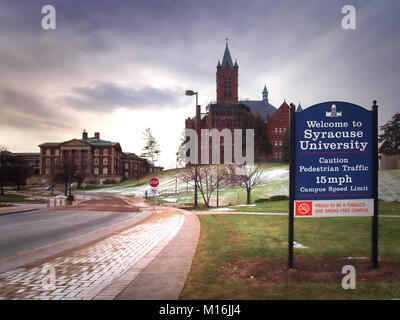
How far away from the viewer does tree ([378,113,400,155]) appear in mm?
43281

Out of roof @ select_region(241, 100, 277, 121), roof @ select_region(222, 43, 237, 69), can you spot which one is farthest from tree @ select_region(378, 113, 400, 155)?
roof @ select_region(222, 43, 237, 69)

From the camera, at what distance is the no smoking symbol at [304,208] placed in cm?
571

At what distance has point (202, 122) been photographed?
283 ft

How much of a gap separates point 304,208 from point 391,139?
50.6 m

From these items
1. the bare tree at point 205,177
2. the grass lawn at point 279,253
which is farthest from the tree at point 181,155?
the grass lawn at point 279,253

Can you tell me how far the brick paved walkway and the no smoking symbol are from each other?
3.85 metres

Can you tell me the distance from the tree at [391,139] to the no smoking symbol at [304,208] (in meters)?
48.7

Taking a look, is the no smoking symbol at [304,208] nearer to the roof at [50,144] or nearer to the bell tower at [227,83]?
the bell tower at [227,83]

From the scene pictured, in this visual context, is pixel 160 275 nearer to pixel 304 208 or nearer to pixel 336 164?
pixel 304 208

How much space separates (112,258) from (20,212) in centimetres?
1830

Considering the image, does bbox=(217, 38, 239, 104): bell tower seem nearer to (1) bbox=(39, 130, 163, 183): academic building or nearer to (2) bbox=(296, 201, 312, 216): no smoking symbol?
(1) bbox=(39, 130, 163, 183): academic building

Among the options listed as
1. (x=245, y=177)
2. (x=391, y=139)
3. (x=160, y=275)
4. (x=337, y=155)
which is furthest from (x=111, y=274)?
(x=391, y=139)

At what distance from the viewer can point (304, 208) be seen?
5738 millimetres
